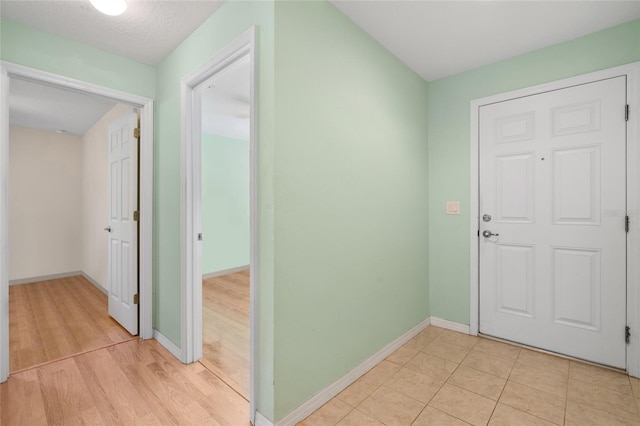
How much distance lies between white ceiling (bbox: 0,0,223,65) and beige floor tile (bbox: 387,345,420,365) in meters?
2.88

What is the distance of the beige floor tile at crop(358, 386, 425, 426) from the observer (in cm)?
162

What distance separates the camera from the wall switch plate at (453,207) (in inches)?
111

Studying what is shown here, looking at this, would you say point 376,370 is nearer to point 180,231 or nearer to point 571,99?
point 180,231

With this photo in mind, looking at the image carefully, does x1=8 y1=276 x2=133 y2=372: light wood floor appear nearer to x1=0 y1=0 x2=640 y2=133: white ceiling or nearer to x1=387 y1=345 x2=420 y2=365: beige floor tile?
x1=387 y1=345 x2=420 y2=365: beige floor tile

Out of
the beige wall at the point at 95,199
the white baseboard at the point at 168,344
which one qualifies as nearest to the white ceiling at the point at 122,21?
the beige wall at the point at 95,199

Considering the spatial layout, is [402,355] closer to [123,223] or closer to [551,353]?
[551,353]

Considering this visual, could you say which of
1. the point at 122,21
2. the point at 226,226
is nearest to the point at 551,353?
the point at 122,21

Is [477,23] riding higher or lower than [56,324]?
higher

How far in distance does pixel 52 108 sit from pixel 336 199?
13.4ft

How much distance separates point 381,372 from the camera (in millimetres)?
2105

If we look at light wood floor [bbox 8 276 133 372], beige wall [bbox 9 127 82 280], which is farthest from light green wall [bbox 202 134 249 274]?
beige wall [bbox 9 127 82 280]

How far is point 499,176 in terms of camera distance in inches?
102

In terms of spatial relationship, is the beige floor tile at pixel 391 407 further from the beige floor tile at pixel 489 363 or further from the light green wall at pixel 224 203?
the light green wall at pixel 224 203

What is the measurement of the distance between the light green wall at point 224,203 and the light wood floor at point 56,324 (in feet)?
5.68
